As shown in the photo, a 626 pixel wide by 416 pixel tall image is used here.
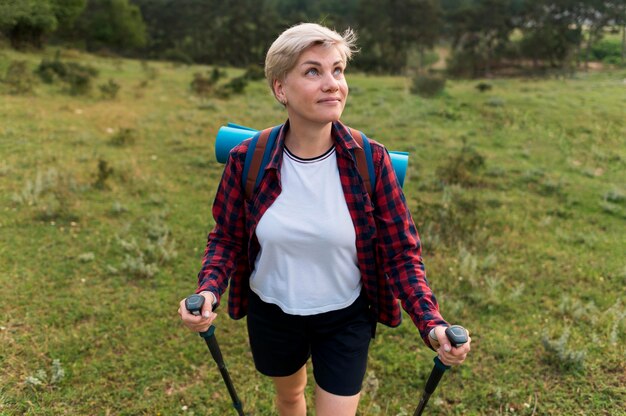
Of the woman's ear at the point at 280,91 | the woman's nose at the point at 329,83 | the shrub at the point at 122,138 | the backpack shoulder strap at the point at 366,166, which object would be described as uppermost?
the woman's nose at the point at 329,83

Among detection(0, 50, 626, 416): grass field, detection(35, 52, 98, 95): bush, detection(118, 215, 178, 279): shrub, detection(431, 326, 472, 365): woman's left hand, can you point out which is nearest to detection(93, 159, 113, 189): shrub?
detection(0, 50, 626, 416): grass field

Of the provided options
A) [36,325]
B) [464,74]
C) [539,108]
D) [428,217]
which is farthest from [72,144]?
[464,74]

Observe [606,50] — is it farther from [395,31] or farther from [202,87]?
[202,87]

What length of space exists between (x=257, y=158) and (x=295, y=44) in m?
0.54

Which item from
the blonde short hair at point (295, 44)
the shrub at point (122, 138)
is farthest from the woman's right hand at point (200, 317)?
the shrub at point (122, 138)

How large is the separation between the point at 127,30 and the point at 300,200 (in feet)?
160

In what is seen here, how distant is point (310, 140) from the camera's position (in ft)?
7.10

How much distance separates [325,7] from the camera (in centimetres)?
6919

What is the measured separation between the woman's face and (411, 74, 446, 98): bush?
17.6m

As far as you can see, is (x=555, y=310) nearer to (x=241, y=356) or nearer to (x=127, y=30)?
(x=241, y=356)

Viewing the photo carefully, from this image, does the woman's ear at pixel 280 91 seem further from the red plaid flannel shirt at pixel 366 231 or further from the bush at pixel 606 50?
the bush at pixel 606 50

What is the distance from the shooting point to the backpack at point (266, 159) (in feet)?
6.99

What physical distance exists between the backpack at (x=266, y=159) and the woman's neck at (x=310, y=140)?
0.10 metres

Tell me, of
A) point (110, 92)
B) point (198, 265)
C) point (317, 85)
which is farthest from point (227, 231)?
point (110, 92)
